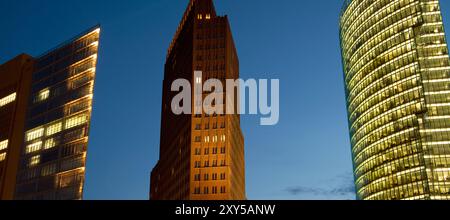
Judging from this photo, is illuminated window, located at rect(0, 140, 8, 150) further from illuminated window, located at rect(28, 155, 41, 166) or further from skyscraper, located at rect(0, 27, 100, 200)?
illuminated window, located at rect(28, 155, 41, 166)

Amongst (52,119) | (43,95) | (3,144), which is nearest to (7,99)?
(3,144)

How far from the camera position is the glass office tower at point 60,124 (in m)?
136

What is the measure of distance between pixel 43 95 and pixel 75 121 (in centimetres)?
2220

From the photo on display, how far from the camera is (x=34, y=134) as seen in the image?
15212 centimetres

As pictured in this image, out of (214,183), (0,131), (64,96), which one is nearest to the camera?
(64,96)

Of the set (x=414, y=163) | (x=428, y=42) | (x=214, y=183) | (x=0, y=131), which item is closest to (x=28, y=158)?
(x=0, y=131)

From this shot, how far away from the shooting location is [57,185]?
5389 inches

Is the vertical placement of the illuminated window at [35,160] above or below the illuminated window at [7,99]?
below

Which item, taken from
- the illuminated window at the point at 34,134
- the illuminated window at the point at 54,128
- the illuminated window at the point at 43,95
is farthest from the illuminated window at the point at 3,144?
the illuminated window at the point at 54,128

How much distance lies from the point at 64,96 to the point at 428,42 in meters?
131

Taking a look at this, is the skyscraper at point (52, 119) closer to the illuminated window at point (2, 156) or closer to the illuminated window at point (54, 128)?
the illuminated window at point (54, 128)

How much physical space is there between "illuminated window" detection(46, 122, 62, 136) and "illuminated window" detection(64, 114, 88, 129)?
2527 mm
